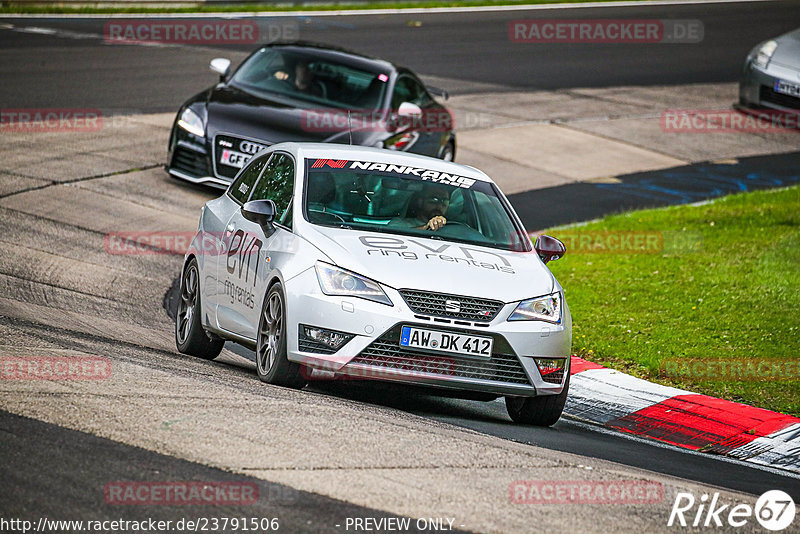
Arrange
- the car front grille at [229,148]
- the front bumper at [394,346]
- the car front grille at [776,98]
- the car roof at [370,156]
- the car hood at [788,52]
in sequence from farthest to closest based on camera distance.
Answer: the car front grille at [776,98] < the car hood at [788,52] < the car front grille at [229,148] < the car roof at [370,156] < the front bumper at [394,346]

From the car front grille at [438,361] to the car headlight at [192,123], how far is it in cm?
768

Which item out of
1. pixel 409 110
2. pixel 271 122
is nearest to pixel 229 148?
pixel 271 122

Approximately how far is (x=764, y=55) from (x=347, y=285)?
14574 millimetres

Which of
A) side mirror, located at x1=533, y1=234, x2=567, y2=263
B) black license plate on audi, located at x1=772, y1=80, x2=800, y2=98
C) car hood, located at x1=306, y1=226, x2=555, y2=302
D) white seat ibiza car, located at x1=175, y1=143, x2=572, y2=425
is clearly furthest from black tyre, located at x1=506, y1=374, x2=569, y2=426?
black license plate on audi, located at x1=772, y1=80, x2=800, y2=98

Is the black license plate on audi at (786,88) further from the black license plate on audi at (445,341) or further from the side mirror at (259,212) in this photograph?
the black license plate on audi at (445,341)

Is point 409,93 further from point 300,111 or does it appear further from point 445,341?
point 445,341

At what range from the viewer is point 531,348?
7570 millimetres

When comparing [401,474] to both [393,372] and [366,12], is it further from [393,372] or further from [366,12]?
[366,12]

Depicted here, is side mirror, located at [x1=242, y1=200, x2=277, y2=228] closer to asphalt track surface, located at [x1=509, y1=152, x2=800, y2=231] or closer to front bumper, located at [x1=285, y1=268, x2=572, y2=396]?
front bumper, located at [x1=285, y1=268, x2=572, y2=396]

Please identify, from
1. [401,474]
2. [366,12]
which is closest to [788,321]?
[401,474]

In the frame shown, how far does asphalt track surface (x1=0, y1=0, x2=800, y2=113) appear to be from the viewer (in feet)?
65.9

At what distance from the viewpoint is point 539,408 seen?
804 cm

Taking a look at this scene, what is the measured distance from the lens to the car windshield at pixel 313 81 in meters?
15.3

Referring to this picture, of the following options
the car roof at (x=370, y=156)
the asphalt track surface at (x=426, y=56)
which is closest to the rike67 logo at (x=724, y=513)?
the car roof at (x=370, y=156)
